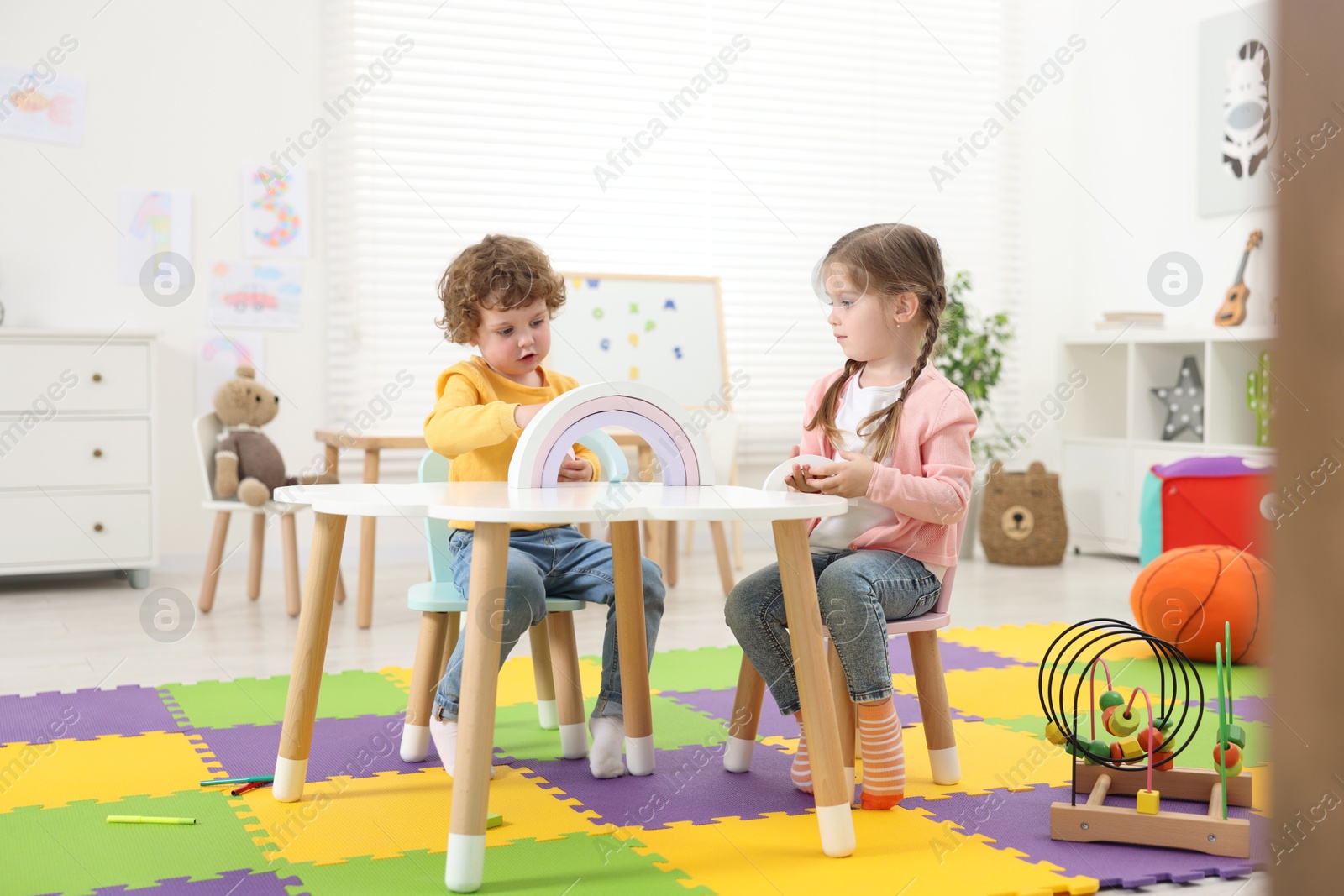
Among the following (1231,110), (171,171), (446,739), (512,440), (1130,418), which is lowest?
(446,739)

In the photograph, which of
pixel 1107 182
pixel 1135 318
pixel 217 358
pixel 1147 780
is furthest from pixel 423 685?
pixel 1107 182

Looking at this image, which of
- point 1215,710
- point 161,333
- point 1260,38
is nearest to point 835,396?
point 1215,710

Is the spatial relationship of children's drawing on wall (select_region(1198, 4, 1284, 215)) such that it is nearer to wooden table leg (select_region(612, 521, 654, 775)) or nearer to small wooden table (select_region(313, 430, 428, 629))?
small wooden table (select_region(313, 430, 428, 629))

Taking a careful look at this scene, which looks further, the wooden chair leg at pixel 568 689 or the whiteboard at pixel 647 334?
the whiteboard at pixel 647 334

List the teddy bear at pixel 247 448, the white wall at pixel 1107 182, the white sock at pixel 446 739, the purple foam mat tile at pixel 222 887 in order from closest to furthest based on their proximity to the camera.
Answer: the purple foam mat tile at pixel 222 887, the white sock at pixel 446 739, the teddy bear at pixel 247 448, the white wall at pixel 1107 182

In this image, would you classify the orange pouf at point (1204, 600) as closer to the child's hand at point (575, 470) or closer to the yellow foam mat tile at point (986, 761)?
the yellow foam mat tile at point (986, 761)

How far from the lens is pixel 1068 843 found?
166 centimetres

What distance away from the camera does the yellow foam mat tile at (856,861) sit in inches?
58.4

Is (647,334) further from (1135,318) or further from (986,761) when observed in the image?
(986,761)

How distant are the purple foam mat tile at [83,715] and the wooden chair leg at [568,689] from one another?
762 millimetres

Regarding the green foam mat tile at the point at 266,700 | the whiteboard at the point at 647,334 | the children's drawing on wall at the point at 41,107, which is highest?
the children's drawing on wall at the point at 41,107

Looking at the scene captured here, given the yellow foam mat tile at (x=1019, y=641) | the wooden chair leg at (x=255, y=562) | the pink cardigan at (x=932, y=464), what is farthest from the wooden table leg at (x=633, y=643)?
the wooden chair leg at (x=255, y=562)

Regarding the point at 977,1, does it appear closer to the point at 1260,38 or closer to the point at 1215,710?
the point at 1260,38

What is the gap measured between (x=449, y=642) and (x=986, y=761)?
94cm
